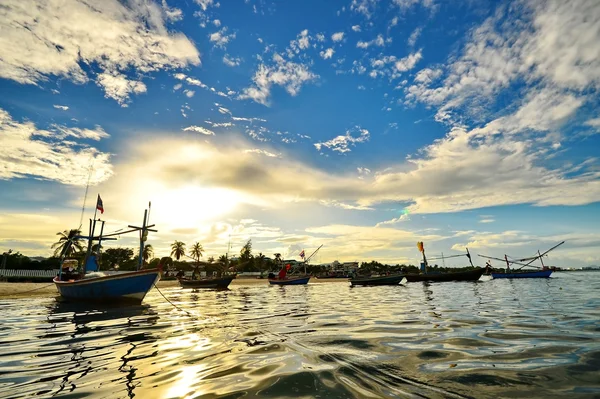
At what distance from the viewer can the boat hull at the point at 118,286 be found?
623 inches

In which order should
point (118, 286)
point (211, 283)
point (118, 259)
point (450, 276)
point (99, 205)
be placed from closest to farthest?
point (118, 286) < point (99, 205) < point (211, 283) < point (450, 276) < point (118, 259)

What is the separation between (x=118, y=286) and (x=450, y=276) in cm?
4856

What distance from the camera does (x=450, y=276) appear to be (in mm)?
48844

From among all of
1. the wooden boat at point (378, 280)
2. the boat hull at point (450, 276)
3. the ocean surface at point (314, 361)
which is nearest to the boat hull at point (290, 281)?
the wooden boat at point (378, 280)

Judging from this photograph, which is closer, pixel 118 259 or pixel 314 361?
pixel 314 361

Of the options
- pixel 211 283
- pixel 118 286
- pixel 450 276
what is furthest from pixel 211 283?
pixel 450 276

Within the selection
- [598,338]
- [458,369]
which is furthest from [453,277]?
[458,369]

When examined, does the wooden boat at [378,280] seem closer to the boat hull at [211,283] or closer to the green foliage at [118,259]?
the boat hull at [211,283]

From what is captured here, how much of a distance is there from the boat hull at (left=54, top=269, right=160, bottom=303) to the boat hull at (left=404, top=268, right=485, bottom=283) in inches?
1646

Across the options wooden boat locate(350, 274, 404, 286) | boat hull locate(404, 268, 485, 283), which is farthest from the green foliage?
boat hull locate(404, 268, 485, 283)

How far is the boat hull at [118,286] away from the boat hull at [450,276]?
137 ft

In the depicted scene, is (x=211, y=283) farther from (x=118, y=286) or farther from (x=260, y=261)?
(x=260, y=261)

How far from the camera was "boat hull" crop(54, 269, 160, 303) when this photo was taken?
1581cm

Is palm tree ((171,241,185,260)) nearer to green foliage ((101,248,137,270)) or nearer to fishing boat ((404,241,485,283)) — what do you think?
green foliage ((101,248,137,270))
